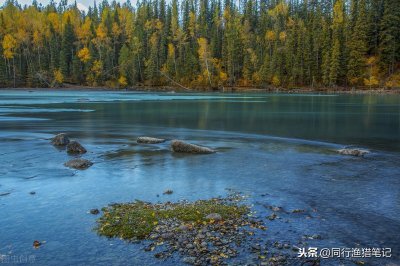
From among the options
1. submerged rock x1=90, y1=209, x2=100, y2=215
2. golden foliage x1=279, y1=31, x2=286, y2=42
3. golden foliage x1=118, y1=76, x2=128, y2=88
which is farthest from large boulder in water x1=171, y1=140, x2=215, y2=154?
golden foliage x1=279, y1=31, x2=286, y2=42

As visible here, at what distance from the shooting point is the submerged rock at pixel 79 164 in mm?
16906

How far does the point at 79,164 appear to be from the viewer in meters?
17.0

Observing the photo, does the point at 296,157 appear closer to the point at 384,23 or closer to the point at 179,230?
the point at 179,230

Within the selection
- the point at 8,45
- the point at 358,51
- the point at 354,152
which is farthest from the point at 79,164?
the point at 8,45

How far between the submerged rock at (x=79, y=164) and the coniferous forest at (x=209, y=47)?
9834 cm

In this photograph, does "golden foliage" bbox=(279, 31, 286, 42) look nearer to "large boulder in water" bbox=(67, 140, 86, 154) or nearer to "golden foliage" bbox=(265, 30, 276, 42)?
"golden foliage" bbox=(265, 30, 276, 42)

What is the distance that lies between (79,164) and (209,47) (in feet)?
411

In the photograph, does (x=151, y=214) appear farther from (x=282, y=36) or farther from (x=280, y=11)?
(x=280, y=11)

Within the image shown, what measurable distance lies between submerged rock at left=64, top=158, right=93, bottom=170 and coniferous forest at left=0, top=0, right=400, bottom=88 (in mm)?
98344

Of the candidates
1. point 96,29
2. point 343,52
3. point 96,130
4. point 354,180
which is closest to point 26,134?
point 96,130

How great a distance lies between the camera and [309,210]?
1138cm

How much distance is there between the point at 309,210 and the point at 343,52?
107041 millimetres

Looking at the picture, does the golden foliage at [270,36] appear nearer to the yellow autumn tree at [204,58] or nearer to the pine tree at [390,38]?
the yellow autumn tree at [204,58]

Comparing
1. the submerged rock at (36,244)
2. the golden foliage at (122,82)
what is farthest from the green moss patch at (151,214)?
the golden foliage at (122,82)
